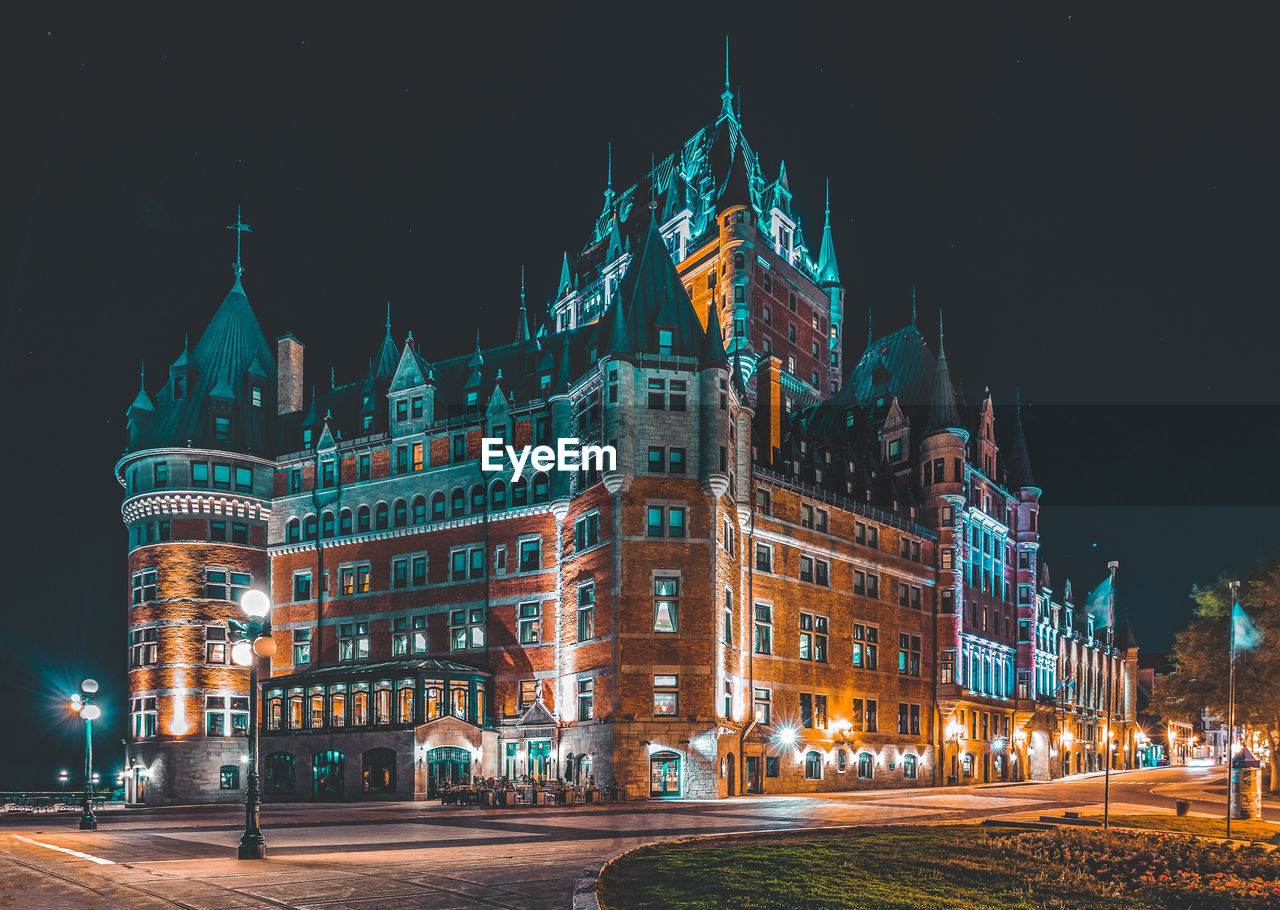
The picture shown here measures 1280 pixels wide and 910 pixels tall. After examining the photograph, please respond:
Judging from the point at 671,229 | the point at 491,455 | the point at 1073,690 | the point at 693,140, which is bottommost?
the point at 1073,690

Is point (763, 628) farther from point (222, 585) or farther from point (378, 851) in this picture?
point (378, 851)

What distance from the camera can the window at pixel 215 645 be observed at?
211 feet

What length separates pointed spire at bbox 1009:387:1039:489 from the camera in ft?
281

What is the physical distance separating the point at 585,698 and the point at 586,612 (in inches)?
152

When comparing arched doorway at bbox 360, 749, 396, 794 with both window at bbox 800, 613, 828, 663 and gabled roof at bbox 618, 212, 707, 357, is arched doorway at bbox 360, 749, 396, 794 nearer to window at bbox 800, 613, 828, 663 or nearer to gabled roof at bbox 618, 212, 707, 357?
window at bbox 800, 613, 828, 663

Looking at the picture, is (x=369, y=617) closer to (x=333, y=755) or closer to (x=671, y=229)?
(x=333, y=755)

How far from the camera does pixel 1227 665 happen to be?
50.6m

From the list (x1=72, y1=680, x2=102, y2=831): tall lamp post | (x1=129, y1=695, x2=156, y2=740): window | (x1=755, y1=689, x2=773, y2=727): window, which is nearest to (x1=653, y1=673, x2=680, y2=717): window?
(x1=755, y1=689, x2=773, y2=727): window

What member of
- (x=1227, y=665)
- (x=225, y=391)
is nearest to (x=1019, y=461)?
(x=1227, y=665)

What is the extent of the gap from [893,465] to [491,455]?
2972 cm

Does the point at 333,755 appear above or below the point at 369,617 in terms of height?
below

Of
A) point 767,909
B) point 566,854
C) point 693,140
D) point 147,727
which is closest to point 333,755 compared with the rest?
point 147,727

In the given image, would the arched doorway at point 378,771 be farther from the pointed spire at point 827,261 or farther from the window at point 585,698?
the pointed spire at point 827,261

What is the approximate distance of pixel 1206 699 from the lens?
52375 mm
